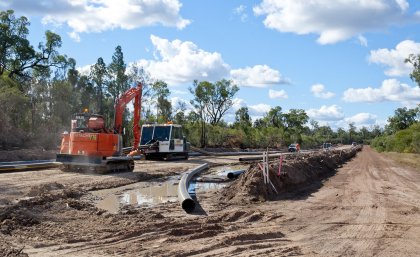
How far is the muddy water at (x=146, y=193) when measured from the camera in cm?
1308

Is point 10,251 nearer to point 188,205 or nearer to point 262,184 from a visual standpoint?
point 188,205

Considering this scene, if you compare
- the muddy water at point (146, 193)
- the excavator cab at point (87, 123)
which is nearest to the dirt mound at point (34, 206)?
the muddy water at point (146, 193)

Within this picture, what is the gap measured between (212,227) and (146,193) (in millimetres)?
6860

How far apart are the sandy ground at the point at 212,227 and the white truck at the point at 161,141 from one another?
17.1m

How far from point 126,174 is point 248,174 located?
22.0 ft

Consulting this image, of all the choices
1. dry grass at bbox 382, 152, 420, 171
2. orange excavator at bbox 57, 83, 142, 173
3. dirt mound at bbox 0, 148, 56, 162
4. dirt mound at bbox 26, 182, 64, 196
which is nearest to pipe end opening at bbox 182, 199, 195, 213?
dirt mound at bbox 26, 182, 64, 196

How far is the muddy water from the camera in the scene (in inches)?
515

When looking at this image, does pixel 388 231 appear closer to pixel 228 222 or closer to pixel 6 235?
pixel 228 222

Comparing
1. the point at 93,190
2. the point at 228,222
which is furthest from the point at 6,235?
the point at 93,190

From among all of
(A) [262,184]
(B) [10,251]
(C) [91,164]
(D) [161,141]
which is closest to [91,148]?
(C) [91,164]

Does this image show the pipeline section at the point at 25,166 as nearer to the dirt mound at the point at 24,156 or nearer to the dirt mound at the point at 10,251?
the dirt mound at the point at 24,156

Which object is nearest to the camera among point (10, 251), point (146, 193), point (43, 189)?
point (10, 251)

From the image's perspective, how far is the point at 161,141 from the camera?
104ft

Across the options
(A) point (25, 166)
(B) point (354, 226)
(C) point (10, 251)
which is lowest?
(B) point (354, 226)
